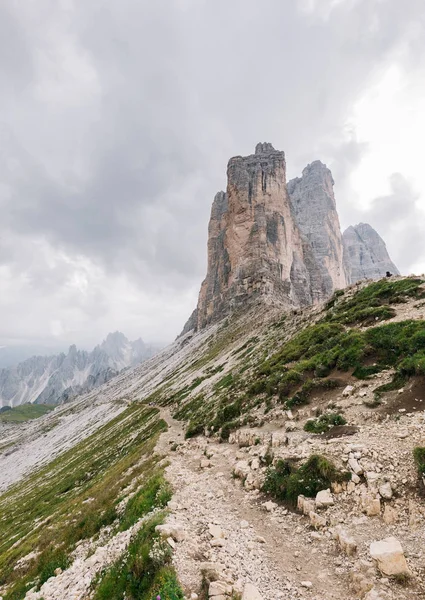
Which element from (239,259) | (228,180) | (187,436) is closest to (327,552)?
(187,436)

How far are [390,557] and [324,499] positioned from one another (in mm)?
3268

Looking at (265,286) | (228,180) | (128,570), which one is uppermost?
(228,180)

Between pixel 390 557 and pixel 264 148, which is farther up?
pixel 264 148

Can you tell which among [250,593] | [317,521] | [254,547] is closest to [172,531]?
[254,547]

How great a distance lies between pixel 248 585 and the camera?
23.0ft

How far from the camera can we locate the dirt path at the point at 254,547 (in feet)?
23.8

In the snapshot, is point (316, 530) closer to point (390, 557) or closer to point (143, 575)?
point (390, 557)

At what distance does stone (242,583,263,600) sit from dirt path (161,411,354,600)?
28 centimetres

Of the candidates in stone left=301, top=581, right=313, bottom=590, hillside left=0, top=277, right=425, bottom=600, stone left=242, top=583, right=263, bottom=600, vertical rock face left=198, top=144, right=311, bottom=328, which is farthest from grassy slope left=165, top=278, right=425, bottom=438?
vertical rock face left=198, top=144, right=311, bottom=328

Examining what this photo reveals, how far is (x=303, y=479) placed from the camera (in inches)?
442

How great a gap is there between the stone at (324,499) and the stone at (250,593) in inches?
158

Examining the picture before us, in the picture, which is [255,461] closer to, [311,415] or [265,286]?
[311,415]

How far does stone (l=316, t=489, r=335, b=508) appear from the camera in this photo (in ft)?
32.4

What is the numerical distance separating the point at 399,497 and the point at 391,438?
9.69ft
